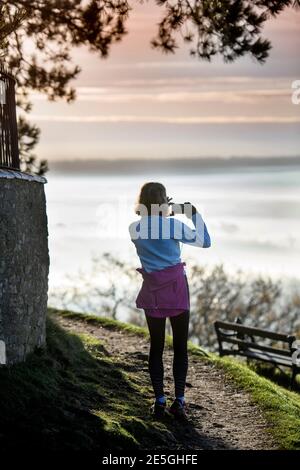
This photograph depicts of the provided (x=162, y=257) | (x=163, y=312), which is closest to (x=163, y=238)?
(x=162, y=257)

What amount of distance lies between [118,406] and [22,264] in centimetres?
171

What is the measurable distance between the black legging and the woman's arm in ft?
2.18

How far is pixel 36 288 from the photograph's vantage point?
8.14m

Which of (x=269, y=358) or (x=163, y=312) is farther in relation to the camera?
(x=269, y=358)

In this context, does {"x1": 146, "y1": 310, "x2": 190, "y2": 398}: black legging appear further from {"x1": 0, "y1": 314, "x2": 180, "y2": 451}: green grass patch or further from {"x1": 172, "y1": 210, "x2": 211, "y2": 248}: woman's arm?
{"x1": 172, "y1": 210, "x2": 211, "y2": 248}: woman's arm

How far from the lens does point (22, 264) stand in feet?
25.2

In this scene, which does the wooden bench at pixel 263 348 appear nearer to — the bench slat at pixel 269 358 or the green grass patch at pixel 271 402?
the bench slat at pixel 269 358

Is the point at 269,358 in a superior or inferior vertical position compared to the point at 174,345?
inferior

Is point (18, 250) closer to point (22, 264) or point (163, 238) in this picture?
point (22, 264)

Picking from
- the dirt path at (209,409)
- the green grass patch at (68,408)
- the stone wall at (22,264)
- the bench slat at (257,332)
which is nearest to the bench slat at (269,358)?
the bench slat at (257,332)

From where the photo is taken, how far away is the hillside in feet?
21.4

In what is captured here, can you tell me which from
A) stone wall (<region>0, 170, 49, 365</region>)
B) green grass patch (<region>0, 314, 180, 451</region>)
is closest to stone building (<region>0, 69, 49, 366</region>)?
stone wall (<region>0, 170, 49, 365</region>)

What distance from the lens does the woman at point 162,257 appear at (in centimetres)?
694

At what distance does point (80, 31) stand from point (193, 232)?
673 centimetres
